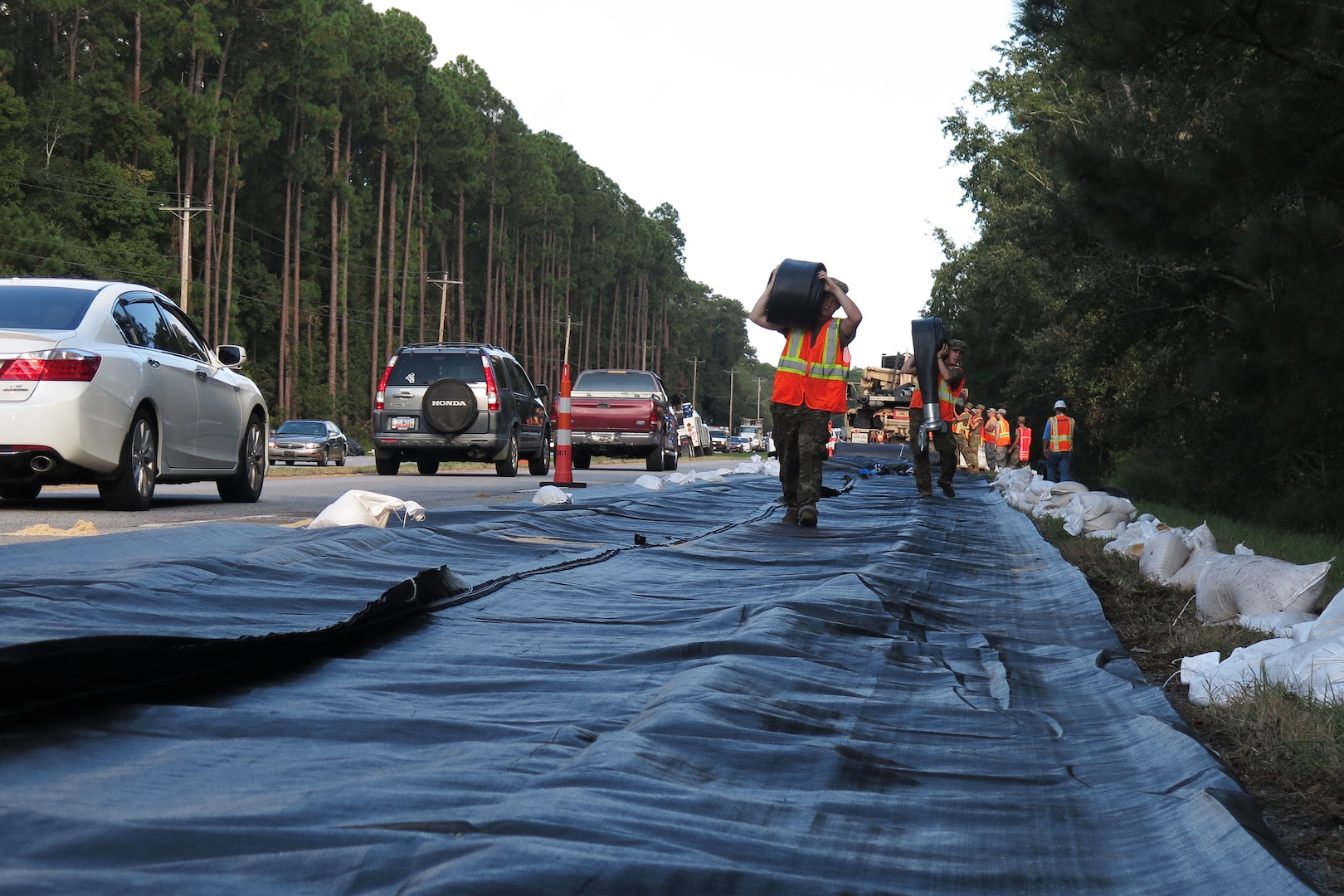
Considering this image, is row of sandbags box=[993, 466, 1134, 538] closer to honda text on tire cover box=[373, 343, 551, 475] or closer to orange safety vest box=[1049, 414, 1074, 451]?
orange safety vest box=[1049, 414, 1074, 451]

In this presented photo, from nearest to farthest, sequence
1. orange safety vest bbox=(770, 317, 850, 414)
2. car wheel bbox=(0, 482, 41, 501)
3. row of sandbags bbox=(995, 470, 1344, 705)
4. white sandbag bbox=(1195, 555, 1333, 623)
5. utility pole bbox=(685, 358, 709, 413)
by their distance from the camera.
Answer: row of sandbags bbox=(995, 470, 1344, 705) → white sandbag bbox=(1195, 555, 1333, 623) → car wheel bbox=(0, 482, 41, 501) → orange safety vest bbox=(770, 317, 850, 414) → utility pole bbox=(685, 358, 709, 413)

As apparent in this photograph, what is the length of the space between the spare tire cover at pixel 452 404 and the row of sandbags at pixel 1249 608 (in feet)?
34.7

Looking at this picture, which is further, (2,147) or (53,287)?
(2,147)

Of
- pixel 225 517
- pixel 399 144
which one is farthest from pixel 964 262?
pixel 225 517

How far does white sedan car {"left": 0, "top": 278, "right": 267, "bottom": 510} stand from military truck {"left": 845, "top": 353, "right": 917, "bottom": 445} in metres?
28.9

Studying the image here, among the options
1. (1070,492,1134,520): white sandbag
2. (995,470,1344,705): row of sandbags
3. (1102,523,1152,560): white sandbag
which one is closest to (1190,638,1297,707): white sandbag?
(995,470,1344,705): row of sandbags

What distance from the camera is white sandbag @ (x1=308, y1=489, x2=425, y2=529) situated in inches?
291

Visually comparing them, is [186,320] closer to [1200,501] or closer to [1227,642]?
[1227,642]

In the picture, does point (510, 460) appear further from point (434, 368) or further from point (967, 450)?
point (967, 450)

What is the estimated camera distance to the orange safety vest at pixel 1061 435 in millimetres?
24266

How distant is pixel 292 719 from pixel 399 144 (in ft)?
226

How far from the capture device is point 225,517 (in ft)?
31.8

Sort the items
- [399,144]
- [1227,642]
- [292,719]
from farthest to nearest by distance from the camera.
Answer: [399,144], [1227,642], [292,719]

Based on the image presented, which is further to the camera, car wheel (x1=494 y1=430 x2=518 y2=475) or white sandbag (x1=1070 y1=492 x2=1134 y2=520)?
car wheel (x1=494 y1=430 x2=518 y2=475)
